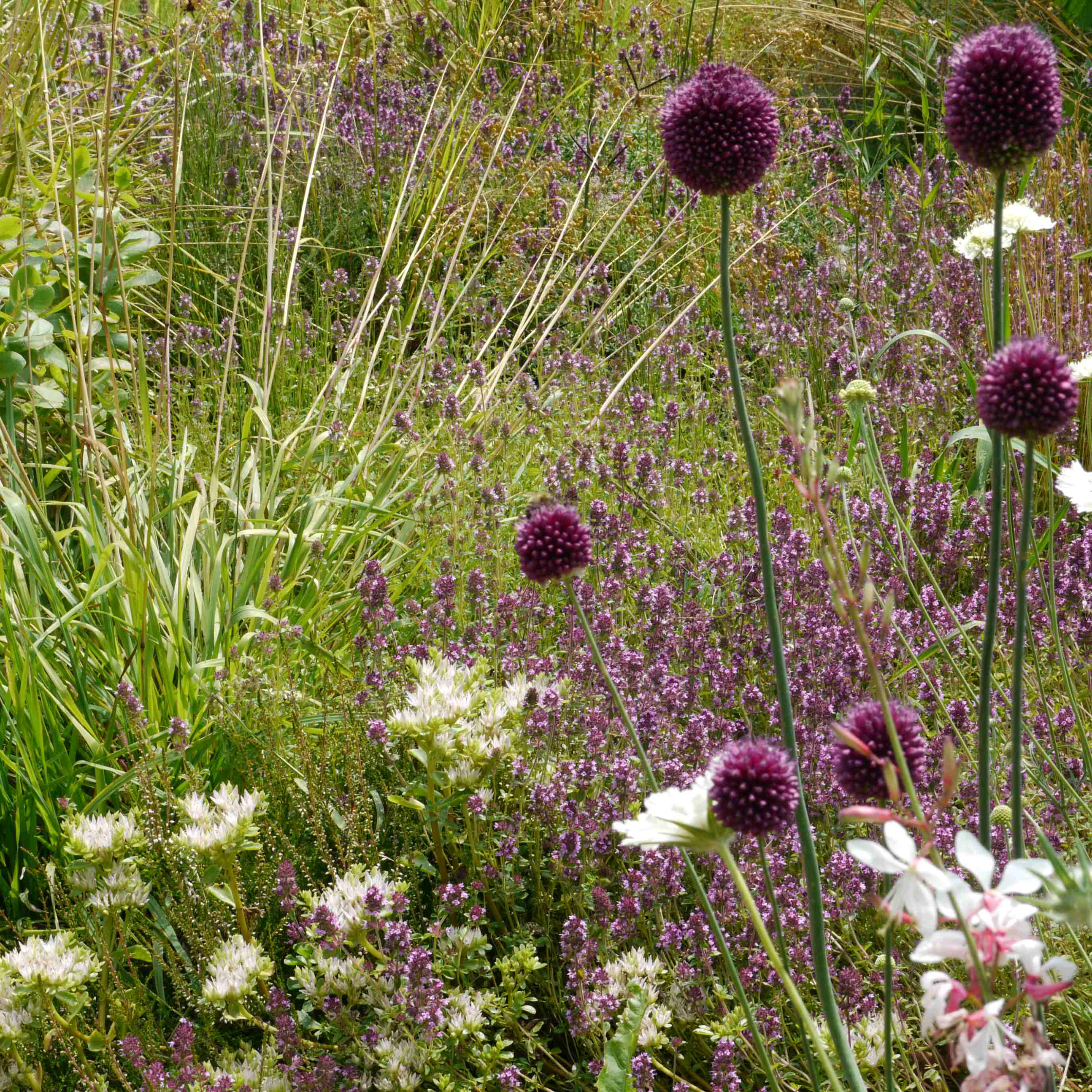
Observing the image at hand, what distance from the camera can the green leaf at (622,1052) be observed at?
61.4 inches

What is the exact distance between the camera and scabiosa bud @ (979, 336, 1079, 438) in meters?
0.99

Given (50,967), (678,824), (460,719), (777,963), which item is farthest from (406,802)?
(777,963)

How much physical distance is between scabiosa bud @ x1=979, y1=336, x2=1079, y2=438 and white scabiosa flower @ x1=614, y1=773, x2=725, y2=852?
393mm

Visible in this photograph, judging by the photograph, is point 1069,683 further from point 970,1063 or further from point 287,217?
point 287,217

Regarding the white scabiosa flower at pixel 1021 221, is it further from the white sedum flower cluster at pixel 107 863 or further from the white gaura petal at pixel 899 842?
the white sedum flower cluster at pixel 107 863

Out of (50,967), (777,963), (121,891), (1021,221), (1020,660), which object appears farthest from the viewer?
(1021,221)

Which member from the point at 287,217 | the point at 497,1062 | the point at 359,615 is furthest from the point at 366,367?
the point at 497,1062

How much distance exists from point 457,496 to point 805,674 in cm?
119

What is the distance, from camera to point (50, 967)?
1.75 meters

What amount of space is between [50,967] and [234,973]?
259mm

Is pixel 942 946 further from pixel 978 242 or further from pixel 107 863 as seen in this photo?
pixel 978 242

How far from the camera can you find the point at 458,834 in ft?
7.82

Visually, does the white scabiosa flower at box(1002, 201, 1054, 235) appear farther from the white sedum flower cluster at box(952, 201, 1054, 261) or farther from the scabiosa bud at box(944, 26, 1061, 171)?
the scabiosa bud at box(944, 26, 1061, 171)

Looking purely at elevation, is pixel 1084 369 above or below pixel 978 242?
below
